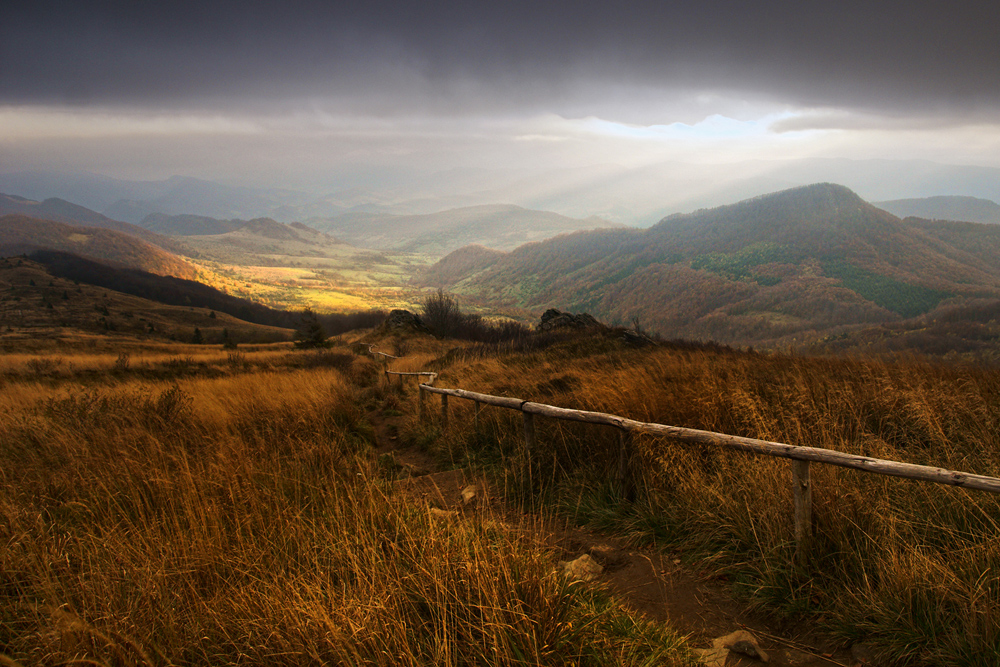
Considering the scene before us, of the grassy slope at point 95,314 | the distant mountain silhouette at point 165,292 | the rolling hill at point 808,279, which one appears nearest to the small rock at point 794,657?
the grassy slope at point 95,314

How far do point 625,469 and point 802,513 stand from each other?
1611 millimetres

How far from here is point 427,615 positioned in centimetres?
238

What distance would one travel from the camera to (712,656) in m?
2.69

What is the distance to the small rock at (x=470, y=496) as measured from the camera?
4.99 m

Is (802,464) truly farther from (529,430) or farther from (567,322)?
(567,322)

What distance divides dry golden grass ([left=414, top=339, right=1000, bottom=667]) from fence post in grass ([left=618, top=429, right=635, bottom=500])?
0.15 m

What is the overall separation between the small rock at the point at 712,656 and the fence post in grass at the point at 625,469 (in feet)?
6.15

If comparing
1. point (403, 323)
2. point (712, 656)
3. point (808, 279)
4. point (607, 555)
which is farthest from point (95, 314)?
point (808, 279)

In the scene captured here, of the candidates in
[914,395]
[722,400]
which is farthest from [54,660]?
[914,395]

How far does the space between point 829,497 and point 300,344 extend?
152ft

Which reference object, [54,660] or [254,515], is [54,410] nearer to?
[254,515]

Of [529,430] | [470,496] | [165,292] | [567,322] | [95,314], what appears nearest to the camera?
[470,496]

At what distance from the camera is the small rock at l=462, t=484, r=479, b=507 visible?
4.99 metres

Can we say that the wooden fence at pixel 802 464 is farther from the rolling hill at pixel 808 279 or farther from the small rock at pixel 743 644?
the rolling hill at pixel 808 279
